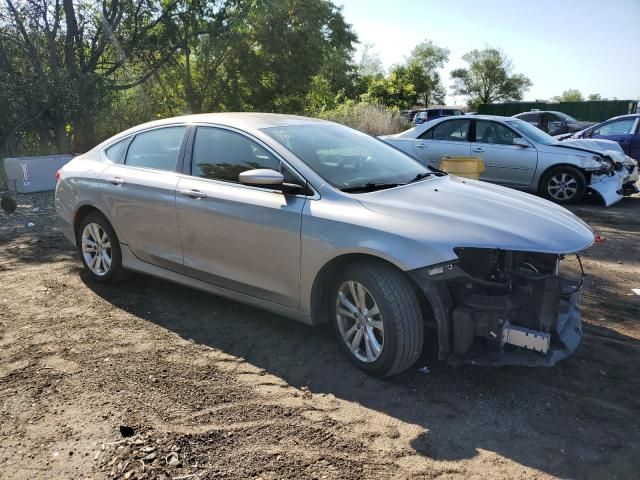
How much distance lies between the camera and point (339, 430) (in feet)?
9.78

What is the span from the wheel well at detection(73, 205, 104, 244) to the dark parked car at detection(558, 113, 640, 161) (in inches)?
452

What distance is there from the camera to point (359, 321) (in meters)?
3.51

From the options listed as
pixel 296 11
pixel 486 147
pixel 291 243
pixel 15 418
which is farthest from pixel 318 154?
pixel 296 11

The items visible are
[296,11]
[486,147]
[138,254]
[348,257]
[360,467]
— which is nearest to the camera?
[360,467]

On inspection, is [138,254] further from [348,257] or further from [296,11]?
[296,11]

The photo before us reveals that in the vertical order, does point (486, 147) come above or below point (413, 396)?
above

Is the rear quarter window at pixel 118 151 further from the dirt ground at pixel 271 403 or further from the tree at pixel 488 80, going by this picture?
the tree at pixel 488 80

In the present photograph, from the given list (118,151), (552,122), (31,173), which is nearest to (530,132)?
(118,151)

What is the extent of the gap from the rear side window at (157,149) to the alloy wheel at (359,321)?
6.34 ft

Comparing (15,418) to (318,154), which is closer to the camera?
(15,418)

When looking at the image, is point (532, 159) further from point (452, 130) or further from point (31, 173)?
point (31, 173)

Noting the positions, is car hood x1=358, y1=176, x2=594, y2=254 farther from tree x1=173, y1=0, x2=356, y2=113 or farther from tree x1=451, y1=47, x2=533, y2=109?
tree x1=451, y1=47, x2=533, y2=109

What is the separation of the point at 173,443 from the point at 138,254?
7.59 feet

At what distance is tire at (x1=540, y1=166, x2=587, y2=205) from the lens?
937 centimetres
